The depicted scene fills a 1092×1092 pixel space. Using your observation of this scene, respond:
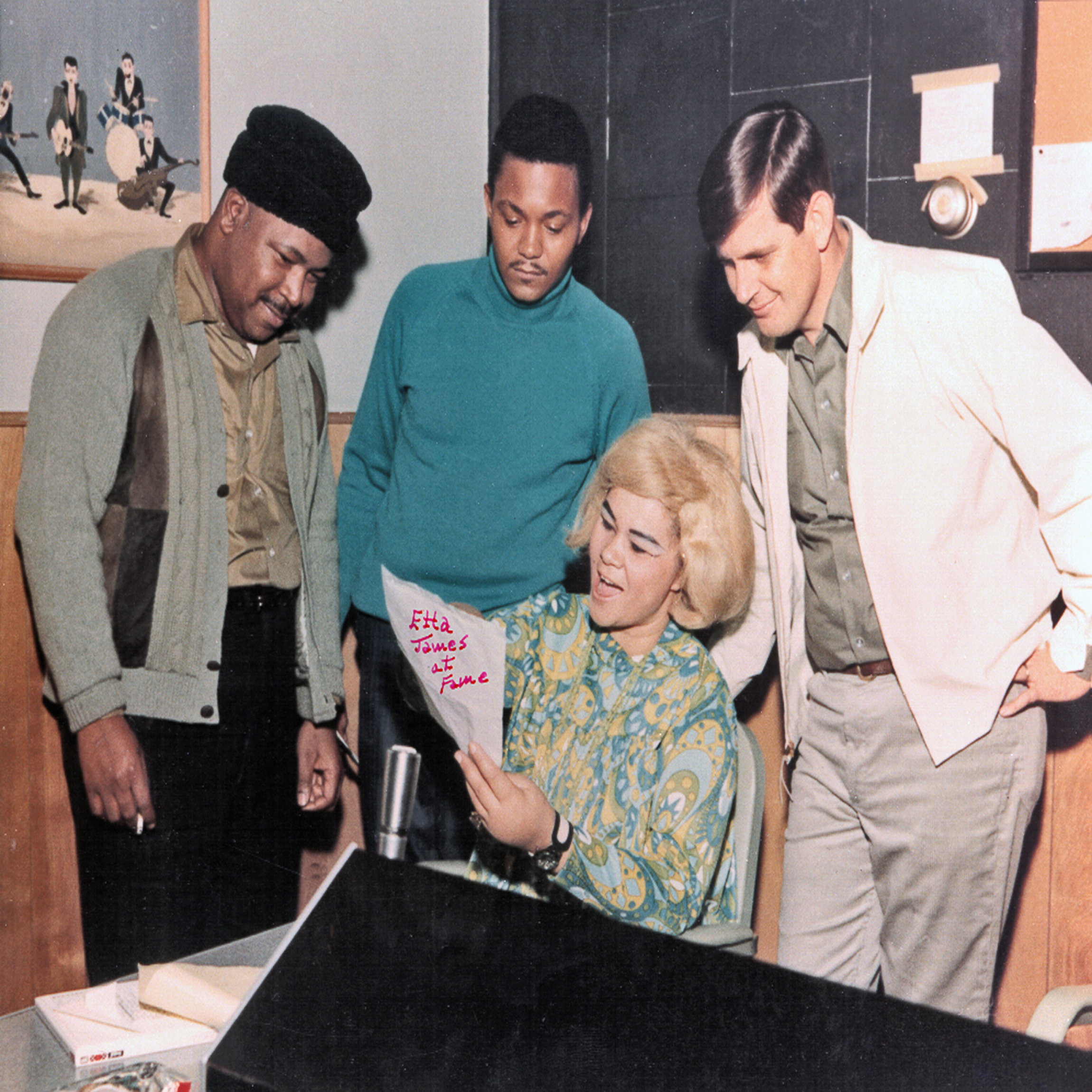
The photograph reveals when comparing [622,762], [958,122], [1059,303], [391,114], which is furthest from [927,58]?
[622,762]

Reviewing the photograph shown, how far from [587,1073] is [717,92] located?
1302 mm

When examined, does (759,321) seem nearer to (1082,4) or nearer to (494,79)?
(1082,4)

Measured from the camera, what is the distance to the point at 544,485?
1634mm

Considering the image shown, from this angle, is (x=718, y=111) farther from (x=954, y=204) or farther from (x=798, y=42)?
(x=954, y=204)

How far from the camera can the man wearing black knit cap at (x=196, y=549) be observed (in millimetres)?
1399

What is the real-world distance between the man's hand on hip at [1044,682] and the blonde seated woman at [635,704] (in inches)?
A: 13.1

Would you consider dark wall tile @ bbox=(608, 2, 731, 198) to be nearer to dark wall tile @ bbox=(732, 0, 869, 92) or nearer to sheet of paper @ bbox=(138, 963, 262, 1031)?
dark wall tile @ bbox=(732, 0, 869, 92)

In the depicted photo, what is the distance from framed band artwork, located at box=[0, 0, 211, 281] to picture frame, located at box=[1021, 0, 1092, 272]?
1.11 metres

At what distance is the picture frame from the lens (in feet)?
3.87

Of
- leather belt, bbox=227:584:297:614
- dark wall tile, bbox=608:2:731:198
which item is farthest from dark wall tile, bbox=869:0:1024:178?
leather belt, bbox=227:584:297:614

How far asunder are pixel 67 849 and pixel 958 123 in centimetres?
160

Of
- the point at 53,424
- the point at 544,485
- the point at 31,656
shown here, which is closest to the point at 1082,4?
the point at 544,485

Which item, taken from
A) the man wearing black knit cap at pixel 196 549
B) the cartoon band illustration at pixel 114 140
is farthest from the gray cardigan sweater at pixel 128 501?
the cartoon band illustration at pixel 114 140

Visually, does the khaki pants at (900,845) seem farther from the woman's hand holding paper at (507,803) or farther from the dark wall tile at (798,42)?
the dark wall tile at (798,42)
